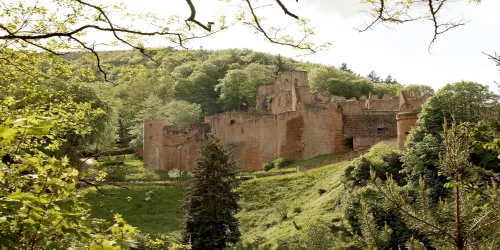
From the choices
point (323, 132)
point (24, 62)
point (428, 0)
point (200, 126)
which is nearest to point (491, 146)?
point (428, 0)

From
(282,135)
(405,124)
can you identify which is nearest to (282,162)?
(282,135)

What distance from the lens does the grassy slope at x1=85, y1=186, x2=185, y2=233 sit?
1453 inches

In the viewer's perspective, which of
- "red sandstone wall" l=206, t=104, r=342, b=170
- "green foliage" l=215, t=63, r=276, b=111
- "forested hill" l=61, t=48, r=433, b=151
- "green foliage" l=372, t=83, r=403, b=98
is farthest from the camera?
"green foliage" l=372, t=83, r=403, b=98

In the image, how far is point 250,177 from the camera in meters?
43.6

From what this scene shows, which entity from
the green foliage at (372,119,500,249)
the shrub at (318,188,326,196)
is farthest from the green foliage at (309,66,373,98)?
the green foliage at (372,119,500,249)

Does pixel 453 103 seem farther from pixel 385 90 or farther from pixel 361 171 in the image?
pixel 385 90

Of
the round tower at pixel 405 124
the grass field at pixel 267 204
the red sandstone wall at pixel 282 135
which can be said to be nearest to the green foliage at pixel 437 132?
the round tower at pixel 405 124

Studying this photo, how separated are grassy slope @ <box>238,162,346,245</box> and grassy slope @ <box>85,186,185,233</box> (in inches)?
167

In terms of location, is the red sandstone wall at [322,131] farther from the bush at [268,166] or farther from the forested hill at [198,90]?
the forested hill at [198,90]

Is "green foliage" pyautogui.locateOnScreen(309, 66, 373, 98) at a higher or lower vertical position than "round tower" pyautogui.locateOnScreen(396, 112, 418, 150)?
higher

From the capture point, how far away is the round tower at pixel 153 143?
5516 centimetres

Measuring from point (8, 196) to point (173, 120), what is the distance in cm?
6370

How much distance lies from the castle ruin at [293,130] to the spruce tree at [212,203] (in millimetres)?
8092

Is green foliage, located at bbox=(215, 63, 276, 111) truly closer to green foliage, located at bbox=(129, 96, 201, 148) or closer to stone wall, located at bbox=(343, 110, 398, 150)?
green foliage, located at bbox=(129, 96, 201, 148)
